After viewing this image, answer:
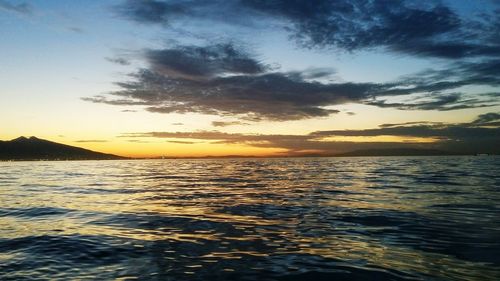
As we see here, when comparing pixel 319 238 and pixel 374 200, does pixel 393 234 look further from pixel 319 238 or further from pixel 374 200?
pixel 374 200

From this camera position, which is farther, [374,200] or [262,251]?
[374,200]

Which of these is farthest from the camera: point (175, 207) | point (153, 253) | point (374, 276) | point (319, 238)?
point (175, 207)

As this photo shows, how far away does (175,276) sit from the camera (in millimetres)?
9711

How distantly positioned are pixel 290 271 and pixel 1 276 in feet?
26.3

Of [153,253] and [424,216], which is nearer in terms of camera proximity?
[153,253]

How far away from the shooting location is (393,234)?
1458 cm

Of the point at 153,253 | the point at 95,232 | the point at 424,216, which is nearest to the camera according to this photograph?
the point at 153,253

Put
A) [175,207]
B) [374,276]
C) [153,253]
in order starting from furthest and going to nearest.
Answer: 1. [175,207]
2. [153,253]
3. [374,276]

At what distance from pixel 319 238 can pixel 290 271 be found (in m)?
4.21

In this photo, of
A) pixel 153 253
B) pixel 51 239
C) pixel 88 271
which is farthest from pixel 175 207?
pixel 88 271

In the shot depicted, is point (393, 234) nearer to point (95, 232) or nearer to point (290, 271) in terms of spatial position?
point (290, 271)

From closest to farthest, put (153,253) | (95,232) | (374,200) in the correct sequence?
1. (153,253)
2. (95,232)
3. (374,200)

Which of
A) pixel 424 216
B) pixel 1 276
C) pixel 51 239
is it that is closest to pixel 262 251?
pixel 1 276

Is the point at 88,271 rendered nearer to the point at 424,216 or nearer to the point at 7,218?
the point at 7,218
